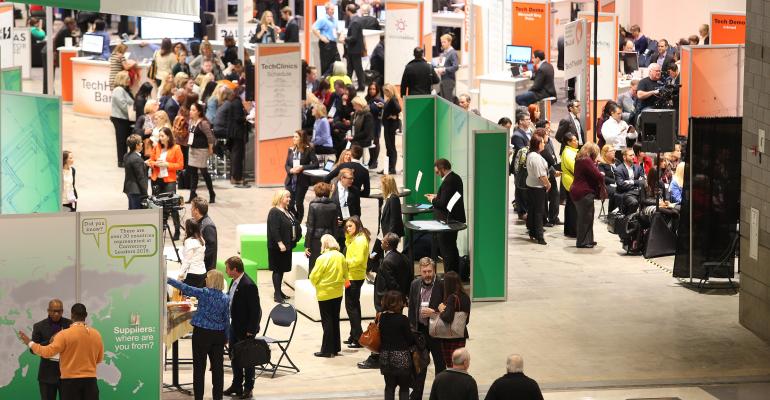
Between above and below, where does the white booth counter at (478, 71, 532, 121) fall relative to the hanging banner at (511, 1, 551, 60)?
below

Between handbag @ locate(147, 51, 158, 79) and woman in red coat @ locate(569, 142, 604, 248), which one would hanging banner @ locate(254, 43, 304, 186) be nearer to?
woman in red coat @ locate(569, 142, 604, 248)

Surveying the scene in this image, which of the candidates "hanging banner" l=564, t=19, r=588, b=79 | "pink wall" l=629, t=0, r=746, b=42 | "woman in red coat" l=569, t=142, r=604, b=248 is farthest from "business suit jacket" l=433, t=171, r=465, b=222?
"pink wall" l=629, t=0, r=746, b=42

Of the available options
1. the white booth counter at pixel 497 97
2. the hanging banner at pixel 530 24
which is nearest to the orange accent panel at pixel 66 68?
the white booth counter at pixel 497 97

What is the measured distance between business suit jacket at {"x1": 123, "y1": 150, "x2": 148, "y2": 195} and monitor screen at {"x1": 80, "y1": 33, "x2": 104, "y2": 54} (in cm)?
1135

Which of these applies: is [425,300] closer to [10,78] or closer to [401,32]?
[10,78]

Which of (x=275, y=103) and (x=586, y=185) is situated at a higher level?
(x=275, y=103)

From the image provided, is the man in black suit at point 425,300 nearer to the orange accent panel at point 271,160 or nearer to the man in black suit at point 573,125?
the man in black suit at point 573,125

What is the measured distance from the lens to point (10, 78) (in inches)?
663

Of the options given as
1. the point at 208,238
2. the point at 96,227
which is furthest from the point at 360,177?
the point at 96,227

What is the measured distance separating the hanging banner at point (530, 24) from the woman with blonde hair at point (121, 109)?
27.5 ft

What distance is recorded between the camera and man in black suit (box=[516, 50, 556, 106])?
25.4 metres

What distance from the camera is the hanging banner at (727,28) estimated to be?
2409 cm

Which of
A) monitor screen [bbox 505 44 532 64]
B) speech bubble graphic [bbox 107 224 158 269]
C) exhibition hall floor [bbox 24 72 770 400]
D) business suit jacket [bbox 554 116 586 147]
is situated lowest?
exhibition hall floor [bbox 24 72 770 400]

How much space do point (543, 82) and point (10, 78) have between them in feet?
36.4
